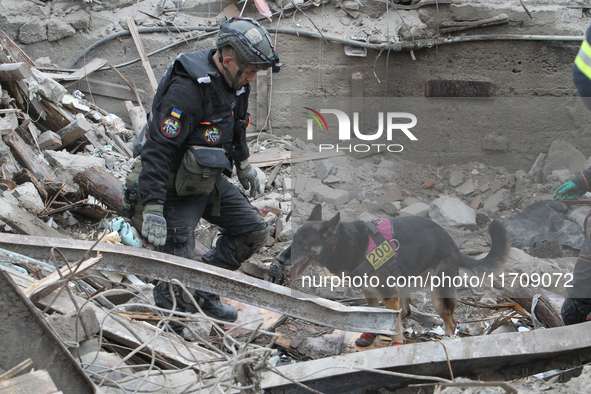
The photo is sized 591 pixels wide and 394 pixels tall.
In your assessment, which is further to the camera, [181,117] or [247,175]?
[247,175]

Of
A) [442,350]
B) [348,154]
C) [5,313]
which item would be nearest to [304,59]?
[348,154]

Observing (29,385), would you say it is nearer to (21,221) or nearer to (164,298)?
(164,298)

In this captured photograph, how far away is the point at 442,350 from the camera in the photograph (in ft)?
6.89

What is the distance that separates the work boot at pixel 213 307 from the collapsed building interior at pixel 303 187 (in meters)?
0.08

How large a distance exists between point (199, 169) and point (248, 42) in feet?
2.71

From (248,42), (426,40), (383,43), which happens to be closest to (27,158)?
(248,42)

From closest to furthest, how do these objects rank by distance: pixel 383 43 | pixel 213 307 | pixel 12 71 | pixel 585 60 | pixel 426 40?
pixel 585 60 < pixel 213 307 < pixel 12 71 < pixel 426 40 < pixel 383 43

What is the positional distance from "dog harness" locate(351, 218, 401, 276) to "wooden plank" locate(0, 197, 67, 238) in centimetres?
270

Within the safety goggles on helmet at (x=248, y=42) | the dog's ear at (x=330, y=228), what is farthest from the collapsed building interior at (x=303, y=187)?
the safety goggles on helmet at (x=248, y=42)

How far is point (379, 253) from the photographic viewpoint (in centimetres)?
307

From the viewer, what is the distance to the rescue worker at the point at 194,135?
9.27ft

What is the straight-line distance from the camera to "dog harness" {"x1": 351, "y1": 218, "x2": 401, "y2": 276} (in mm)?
3049

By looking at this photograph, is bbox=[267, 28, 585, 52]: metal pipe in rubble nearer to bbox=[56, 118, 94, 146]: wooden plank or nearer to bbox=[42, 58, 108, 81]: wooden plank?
bbox=[42, 58, 108, 81]: wooden plank

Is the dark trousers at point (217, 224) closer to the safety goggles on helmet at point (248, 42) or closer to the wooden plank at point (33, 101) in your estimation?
the safety goggles on helmet at point (248, 42)
